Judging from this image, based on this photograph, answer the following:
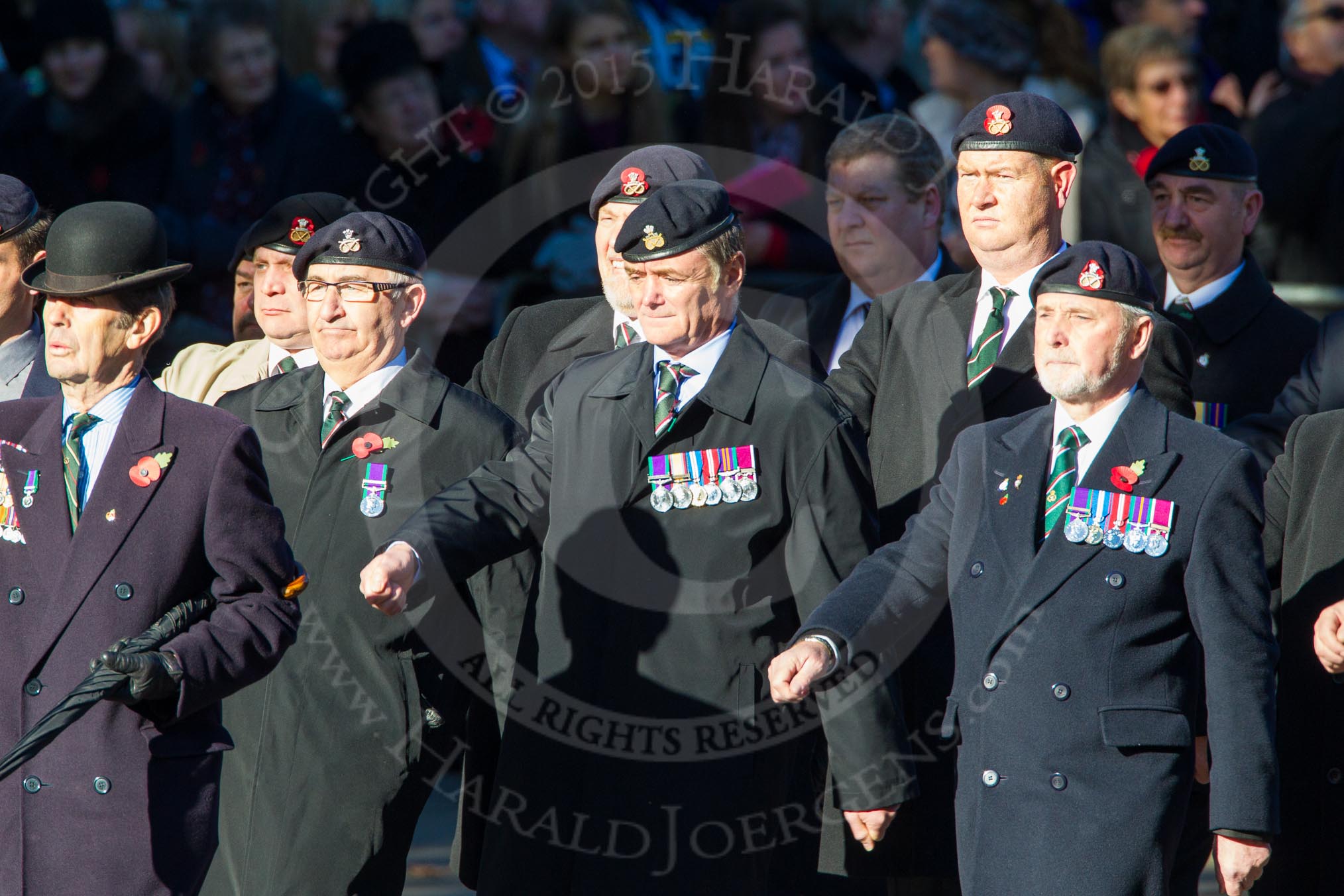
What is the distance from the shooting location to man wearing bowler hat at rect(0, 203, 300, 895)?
3.86 meters

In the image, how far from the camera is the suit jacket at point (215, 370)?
19.2 feet

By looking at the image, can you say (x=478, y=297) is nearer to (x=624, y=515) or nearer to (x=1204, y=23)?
(x=624, y=515)

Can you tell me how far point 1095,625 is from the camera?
13.2 feet

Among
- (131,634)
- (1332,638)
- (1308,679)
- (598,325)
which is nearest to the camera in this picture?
(131,634)

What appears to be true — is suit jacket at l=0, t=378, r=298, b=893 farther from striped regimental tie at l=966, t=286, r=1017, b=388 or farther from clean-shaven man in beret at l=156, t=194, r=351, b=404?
striped regimental tie at l=966, t=286, r=1017, b=388

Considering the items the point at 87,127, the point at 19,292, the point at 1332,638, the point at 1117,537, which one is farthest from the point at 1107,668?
the point at 87,127

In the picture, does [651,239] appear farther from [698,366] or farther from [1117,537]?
[1117,537]

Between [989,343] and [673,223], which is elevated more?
[673,223]

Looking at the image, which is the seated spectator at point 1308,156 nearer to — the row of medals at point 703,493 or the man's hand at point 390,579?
the row of medals at point 703,493

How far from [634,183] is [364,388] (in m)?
0.99

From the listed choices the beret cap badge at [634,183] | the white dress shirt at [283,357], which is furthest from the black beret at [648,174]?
the white dress shirt at [283,357]

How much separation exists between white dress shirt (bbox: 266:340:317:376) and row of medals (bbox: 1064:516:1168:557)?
2453mm

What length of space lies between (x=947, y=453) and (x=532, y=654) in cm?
125

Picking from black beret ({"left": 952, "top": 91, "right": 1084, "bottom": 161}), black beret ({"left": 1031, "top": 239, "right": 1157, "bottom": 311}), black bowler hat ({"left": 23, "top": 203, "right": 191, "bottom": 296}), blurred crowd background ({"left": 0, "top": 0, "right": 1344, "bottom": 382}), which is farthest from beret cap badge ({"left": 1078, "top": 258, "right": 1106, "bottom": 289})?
blurred crowd background ({"left": 0, "top": 0, "right": 1344, "bottom": 382})
